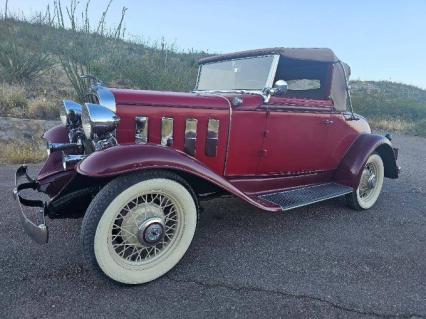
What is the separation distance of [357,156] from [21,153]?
16.2 ft

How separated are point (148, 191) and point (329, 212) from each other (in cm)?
247

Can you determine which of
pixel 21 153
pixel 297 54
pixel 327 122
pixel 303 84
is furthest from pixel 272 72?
pixel 21 153

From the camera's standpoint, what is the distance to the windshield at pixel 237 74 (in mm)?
3486

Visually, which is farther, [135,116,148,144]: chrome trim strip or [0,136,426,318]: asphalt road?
[135,116,148,144]: chrome trim strip

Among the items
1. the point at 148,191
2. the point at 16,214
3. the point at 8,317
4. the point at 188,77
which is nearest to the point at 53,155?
the point at 16,214

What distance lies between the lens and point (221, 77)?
3916 mm

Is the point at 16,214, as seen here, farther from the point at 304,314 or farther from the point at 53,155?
the point at 304,314

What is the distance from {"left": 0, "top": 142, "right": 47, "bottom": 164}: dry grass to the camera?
5461 mm

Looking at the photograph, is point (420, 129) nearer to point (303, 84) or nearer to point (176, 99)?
point (303, 84)

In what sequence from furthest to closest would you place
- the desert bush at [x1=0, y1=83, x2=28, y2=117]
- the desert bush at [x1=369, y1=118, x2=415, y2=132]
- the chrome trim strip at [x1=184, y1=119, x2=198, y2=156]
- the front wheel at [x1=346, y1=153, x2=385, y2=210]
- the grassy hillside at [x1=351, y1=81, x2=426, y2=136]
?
the grassy hillside at [x1=351, y1=81, x2=426, y2=136]
the desert bush at [x1=369, y1=118, x2=415, y2=132]
the desert bush at [x1=0, y1=83, x2=28, y2=117]
the front wheel at [x1=346, y1=153, x2=385, y2=210]
the chrome trim strip at [x1=184, y1=119, x2=198, y2=156]

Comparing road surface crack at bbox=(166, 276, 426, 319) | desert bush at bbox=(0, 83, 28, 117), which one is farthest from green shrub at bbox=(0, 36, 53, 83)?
road surface crack at bbox=(166, 276, 426, 319)

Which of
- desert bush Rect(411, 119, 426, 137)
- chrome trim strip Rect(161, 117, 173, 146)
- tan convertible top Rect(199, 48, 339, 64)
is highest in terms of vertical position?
tan convertible top Rect(199, 48, 339, 64)

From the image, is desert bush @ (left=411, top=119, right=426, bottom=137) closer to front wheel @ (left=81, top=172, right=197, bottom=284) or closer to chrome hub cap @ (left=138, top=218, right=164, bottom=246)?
front wheel @ (left=81, top=172, right=197, bottom=284)

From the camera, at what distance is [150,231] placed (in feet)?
7.87
